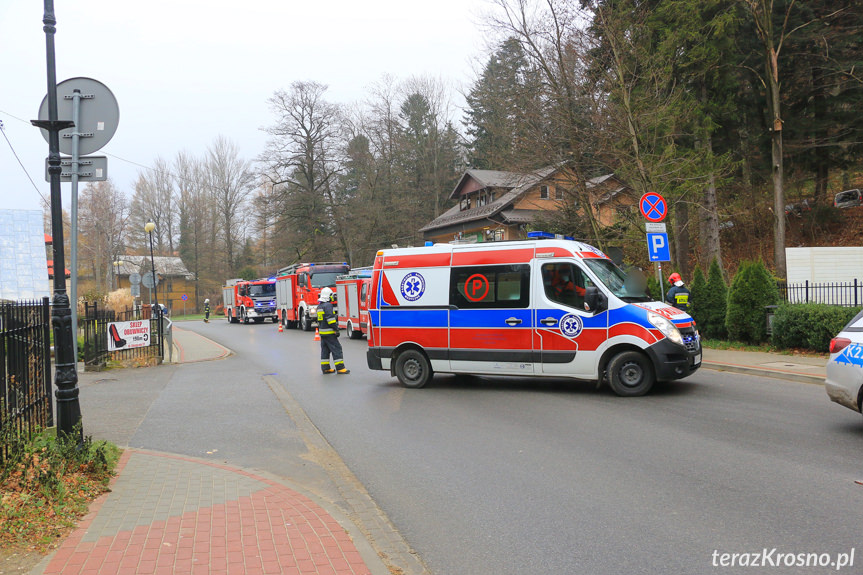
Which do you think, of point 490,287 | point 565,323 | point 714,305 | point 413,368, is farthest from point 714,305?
point 413,368

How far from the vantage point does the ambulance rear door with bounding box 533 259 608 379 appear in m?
10.5

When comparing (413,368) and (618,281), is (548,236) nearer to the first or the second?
(618,281)

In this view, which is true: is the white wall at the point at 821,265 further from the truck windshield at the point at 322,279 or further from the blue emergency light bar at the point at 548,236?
the truck windshield at the point at 322,279

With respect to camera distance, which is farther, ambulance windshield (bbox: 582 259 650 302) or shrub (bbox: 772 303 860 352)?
shrub (bbox: 772 303 860 352)

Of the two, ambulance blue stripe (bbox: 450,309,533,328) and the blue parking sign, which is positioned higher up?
the blue parking sign

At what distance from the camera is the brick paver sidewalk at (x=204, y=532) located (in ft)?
13.5

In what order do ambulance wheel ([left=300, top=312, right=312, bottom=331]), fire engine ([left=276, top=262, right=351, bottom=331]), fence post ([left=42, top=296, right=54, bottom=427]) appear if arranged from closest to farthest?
fence post ([left=42, top=296, right=54, bottom=427]), fire engine ([left=276, top=262, right=351, bottom=331]), ambulance wheel ([left=300, top=312, right=312, bottom=331])

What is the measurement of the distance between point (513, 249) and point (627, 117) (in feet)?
31.3

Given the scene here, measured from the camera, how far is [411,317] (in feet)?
40.1

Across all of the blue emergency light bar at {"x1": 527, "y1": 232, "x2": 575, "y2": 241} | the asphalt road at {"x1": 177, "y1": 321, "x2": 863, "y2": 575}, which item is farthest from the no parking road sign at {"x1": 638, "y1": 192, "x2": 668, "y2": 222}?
the asphalt road at {"x1": 177, "y1": 321, "x2": 863, "y2": 575}

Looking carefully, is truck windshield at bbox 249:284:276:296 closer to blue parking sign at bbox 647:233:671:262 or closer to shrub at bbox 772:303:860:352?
blue parking sign at bbox 647:233:671:262

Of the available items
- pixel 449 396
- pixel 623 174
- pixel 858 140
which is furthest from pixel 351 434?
pixel 858 140

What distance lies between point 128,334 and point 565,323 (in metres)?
12.2

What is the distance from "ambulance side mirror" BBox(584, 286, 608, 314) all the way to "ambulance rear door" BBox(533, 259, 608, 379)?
3.4 inches
